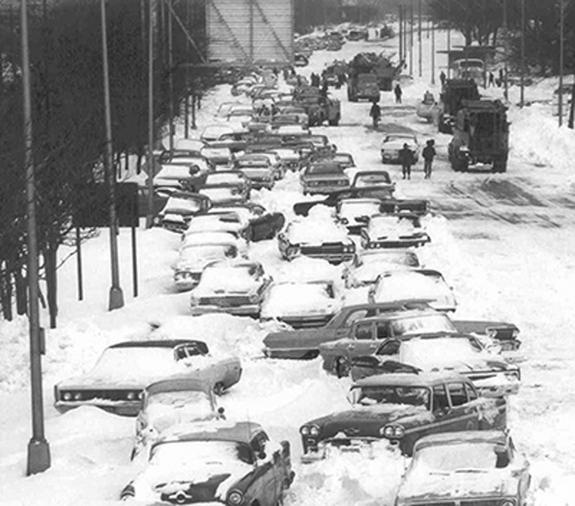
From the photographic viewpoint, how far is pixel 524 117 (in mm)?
77688

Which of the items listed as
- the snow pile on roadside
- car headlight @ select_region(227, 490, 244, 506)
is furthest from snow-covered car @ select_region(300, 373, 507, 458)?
the snow pile on roadside

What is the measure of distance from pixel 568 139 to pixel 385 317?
43.9 metres

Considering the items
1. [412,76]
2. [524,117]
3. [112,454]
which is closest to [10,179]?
[112,454]

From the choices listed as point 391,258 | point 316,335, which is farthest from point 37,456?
point 391,258

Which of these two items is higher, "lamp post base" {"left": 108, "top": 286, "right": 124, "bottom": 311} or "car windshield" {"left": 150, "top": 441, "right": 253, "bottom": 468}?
"car windshield" {"left": 150, "top": 441, "right": 253, "bottom": 468}

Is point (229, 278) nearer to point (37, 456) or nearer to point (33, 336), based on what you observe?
point (33, 336)

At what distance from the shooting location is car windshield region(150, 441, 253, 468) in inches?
634

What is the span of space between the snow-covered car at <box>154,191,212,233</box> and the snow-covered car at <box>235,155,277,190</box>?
7351 millimetres

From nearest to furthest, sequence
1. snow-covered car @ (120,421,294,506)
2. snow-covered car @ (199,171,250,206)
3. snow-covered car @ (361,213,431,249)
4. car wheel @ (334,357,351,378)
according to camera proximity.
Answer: snow-covered car @ (120,421,294,506) → car wheel @ (334,357,351,378) → snow-covered car @ (361,213,431,249) → snow-covered car @ (199,171,250,206)

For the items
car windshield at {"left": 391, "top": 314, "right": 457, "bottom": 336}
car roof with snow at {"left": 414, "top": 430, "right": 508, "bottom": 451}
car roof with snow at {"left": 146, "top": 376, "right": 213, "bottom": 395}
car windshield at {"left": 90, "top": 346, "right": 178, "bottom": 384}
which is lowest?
car windshield at {"left": 90, "top": 346, "right": 178, "bottom": 384}

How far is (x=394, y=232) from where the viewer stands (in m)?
38.0

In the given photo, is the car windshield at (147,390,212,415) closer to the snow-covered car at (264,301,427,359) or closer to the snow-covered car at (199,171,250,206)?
the snow-covered car at (264,301,427,359)

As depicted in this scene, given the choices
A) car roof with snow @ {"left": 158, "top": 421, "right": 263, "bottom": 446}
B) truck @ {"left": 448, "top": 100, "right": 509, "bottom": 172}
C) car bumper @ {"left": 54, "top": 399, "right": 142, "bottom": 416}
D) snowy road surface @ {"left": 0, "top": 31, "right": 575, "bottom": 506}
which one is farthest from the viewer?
truck @ {"left": 448, "top": 100, "right": 509, "bottom": 172}

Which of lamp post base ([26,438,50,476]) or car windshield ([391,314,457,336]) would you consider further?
car windshield ([391,314,457,336])
